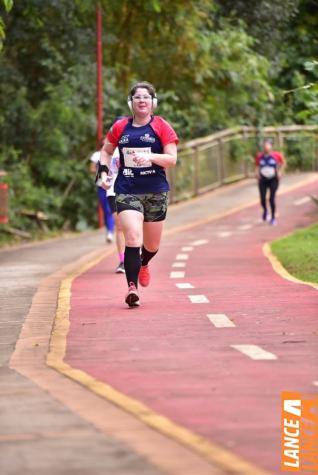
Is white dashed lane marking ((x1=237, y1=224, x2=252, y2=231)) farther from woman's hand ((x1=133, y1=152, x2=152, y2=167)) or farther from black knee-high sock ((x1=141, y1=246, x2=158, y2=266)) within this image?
woman's hand ((x1=133, y1=152, x2=152, y2=167))

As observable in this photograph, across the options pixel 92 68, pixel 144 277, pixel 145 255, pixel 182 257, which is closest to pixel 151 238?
pixel 145 255

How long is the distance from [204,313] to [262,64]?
2602 cm

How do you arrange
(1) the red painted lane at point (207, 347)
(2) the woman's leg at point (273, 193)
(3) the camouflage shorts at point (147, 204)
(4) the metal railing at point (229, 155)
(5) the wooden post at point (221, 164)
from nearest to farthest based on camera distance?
(1) the red painted lane at point (207, 347), (3) the camouflage shorts at point (147, 204), (2) the woman's leg at point (273, 193), (4) the metal railing at point (229, 155), (5) the wooden post at point (221, 164)

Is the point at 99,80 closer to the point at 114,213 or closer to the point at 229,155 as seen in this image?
the point at 229,155

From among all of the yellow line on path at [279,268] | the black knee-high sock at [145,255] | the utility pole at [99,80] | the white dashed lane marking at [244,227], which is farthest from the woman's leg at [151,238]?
the utility pole at [99,80]

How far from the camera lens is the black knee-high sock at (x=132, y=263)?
12.9 meters

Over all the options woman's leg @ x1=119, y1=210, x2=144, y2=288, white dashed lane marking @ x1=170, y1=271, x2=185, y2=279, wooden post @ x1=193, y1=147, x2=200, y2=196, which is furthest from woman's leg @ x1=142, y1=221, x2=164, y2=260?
wooden post @ x1=193, y1=147, x2=200, y2=196

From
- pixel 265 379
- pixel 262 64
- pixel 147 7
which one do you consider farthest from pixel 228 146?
pixel 265 379

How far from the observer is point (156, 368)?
877cm

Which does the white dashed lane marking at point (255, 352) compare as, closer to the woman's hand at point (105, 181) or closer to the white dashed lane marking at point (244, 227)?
the woman's hand at point (105, 181)

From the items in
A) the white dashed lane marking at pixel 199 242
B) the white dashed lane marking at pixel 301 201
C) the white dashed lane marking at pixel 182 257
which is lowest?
the white dashed lane marking at pixel 301 201

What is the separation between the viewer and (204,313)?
1210cm

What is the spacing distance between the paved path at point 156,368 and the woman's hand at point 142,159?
1.24 m

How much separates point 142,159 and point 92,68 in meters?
20.2
